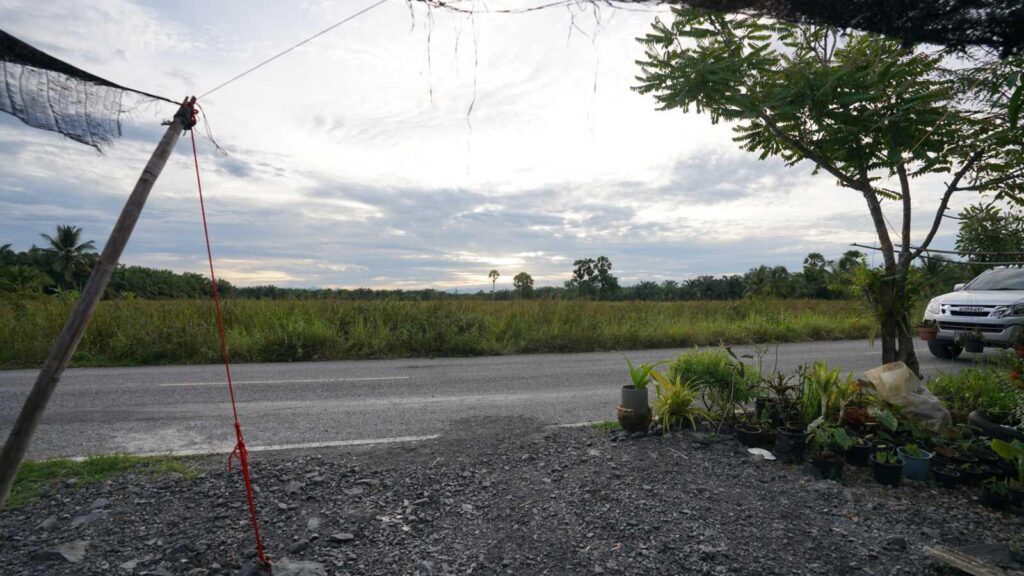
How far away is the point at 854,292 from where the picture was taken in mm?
5445

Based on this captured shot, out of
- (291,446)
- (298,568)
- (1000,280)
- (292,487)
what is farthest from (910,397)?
(1000,280)

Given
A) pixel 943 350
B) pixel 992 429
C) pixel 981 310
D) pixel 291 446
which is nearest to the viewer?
pixel 992 429

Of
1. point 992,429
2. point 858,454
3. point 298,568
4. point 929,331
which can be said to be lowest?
point 298,568

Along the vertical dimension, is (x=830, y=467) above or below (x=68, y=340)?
below

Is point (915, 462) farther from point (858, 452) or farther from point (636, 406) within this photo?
point (636, 406)

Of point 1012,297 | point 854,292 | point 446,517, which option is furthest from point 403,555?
point 1012,297

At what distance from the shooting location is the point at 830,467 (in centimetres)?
351

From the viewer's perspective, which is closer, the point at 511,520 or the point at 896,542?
the point at 896,542

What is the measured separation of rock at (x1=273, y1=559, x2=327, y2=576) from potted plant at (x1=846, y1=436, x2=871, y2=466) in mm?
3576

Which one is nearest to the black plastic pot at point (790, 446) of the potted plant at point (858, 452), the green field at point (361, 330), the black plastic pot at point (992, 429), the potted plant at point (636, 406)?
the potted plant at point (858, 452)

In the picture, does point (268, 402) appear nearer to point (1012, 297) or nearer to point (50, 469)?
point (50, 469)

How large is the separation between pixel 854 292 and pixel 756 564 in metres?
4.06

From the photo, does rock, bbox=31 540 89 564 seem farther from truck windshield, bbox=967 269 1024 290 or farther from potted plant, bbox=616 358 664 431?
truck windshield, bbox=967 269 1024 290

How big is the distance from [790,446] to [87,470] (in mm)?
5094
